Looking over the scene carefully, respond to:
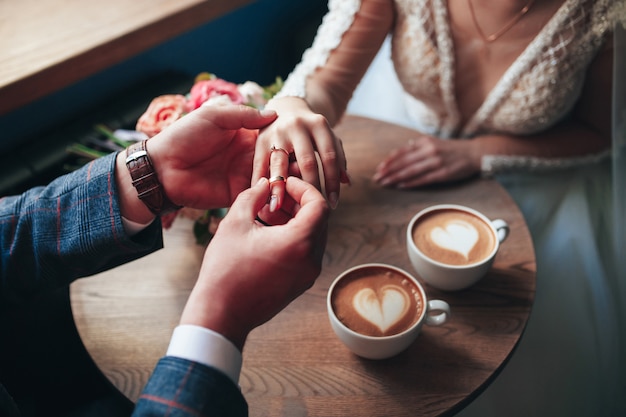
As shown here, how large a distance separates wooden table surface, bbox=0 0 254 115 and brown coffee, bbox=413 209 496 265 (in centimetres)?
96

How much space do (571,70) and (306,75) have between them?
588mm

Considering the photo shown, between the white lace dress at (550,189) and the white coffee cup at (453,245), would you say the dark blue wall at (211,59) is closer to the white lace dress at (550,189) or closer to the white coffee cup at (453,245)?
the white lace dress at (550,189)

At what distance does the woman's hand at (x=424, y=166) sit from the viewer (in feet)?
3.51

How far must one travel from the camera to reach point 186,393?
58 cm

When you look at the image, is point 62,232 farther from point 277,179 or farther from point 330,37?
point 330,37

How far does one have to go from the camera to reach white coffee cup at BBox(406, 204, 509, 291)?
0.81m

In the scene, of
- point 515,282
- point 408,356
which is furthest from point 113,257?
point 515,282

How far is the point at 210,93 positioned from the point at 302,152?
240mm

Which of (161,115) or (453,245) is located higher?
(161,115)

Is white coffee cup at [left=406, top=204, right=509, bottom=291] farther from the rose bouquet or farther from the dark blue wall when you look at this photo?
the dark blue wall

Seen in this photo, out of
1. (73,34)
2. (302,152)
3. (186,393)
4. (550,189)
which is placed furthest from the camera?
(73,34)

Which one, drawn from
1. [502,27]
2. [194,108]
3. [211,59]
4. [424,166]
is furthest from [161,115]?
[211,59]

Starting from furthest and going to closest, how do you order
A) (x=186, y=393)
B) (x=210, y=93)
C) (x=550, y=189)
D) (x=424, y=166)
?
(x=550, y=189) → (x=424, y=166) → (x=210, y=93) → (x=186, y=393)

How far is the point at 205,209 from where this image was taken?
0.93 metres
